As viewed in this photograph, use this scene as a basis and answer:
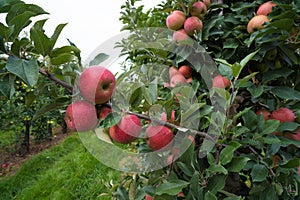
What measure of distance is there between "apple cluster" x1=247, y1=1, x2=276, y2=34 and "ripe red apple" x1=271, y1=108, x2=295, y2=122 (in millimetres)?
272

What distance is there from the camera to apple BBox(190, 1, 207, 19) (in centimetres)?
106

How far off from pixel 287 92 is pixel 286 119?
8 cm

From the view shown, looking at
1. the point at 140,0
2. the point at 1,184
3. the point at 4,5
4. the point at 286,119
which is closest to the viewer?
the point at 4,5

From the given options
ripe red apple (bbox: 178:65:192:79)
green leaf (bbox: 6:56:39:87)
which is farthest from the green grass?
green leaf (bbox: 6:56:39:87)

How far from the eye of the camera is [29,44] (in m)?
0.60

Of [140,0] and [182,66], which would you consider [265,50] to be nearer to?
[182,66]

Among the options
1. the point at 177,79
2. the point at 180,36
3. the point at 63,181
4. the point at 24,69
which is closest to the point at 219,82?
the point at 177,79

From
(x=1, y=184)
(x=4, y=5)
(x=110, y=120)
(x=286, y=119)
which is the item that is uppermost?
(x=4, y=5)

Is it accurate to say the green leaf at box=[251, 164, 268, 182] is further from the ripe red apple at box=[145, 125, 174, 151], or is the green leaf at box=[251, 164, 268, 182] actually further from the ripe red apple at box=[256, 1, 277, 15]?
the ripe red apple at box=[256, 1, 277, 15]

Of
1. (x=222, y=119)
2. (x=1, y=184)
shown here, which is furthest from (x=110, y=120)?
(x=1, y=184)

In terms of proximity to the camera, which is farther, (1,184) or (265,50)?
(1,184)

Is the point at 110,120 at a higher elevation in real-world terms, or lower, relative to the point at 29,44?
lower

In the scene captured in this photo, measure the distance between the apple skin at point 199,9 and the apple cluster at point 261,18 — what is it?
0.21 meters

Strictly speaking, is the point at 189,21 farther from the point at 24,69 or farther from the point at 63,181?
the point at 63,181
